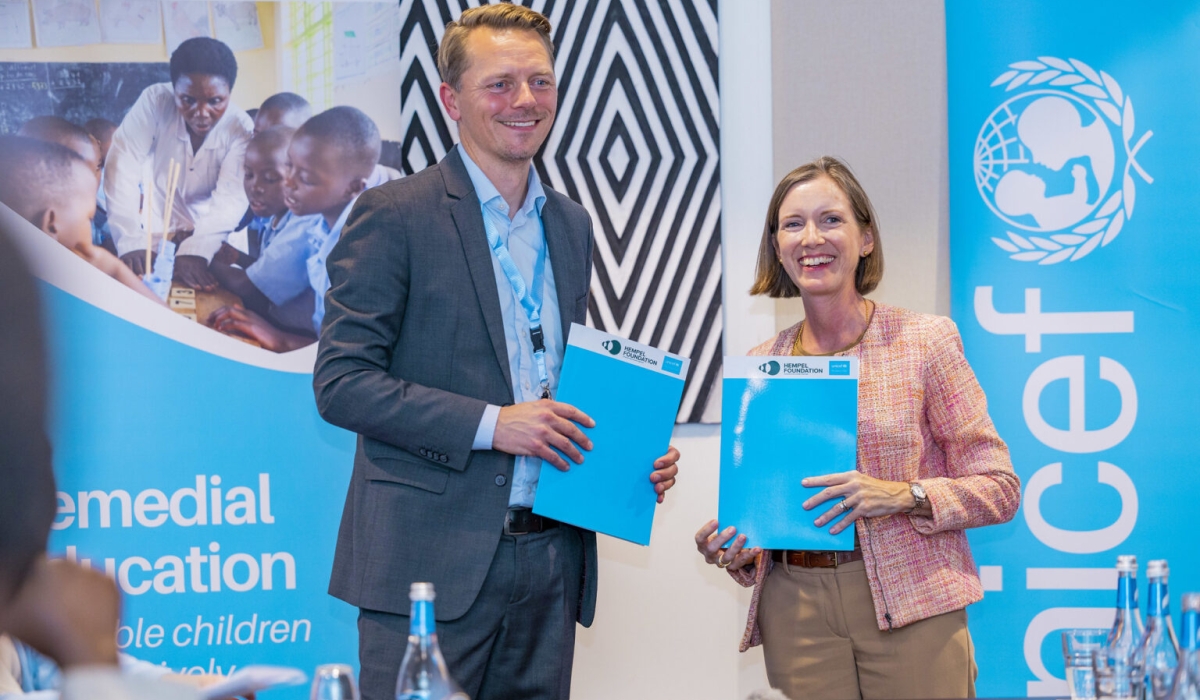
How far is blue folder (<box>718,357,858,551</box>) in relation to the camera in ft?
7.50

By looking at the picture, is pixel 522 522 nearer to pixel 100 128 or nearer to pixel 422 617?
pixel 422 617

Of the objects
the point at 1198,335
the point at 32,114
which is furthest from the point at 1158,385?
the point at 32,114

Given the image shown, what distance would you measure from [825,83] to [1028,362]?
50.2 inches

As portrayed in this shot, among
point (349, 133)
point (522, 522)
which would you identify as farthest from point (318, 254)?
point (522, 522)

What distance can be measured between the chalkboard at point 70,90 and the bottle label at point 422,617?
286 cm

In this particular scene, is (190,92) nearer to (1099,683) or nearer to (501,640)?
(501,640)

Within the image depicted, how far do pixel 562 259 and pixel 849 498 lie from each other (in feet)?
3.07

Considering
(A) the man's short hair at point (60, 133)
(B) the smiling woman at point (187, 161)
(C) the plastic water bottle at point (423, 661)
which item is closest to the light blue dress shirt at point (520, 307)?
(C) the plastic water bottle at point (423, 661)

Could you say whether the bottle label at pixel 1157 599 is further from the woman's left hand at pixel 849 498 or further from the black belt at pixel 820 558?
the black belt at pixel 820 558

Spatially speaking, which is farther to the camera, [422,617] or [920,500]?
[920,500]

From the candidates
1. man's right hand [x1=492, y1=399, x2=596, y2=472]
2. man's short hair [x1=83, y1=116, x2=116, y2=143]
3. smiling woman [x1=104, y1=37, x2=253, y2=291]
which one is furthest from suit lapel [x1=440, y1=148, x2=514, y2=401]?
man's short hair [x1=83, y1=116, x2=116, y2=143]

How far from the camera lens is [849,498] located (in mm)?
2256

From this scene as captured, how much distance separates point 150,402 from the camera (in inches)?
142

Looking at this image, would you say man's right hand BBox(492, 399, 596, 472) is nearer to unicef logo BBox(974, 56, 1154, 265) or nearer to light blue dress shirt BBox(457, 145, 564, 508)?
light blue dress shirt BBox(457, 145, 564, 508)
